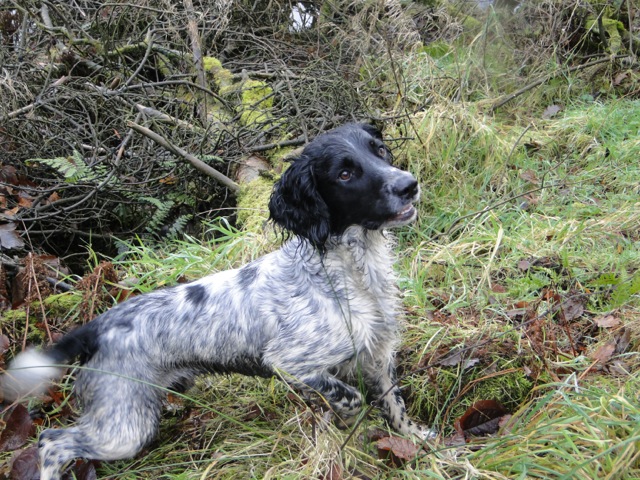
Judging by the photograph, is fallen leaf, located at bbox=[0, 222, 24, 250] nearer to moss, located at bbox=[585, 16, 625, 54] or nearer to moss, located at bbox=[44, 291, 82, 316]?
moss, located at bbox=[44, 291, 82, 316]

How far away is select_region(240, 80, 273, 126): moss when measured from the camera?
586 cm

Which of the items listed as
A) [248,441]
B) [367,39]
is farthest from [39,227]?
[367,39]

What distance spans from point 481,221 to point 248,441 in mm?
2357

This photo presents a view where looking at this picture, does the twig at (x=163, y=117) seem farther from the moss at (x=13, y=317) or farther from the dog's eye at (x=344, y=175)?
the dog's eye at (x=344, y=175)

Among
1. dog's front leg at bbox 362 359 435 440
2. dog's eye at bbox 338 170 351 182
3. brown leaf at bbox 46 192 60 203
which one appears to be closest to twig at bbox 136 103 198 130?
brown leaf at bbox 46 192 60 203

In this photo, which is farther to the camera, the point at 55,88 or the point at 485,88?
the point at 485,88

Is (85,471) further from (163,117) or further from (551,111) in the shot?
(551,111)

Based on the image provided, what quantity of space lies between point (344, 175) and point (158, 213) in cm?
274

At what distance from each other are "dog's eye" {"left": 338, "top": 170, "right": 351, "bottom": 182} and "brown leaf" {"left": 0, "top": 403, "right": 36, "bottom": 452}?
215 cm

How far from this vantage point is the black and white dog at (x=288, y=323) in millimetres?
2867

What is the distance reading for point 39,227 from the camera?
16.8 ft

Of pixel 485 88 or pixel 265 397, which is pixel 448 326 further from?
pixel 485 88

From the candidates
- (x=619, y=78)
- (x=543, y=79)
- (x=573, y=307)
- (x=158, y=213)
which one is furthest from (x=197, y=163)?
(x=619, y=78)

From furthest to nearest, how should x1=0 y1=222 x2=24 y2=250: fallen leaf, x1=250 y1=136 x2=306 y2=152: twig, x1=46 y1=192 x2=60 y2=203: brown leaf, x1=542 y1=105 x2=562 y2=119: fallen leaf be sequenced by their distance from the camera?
x1=542 y1=105 x2=562 y2=119: fallen leaf
x1=250 y1=136 x2=306 y2=152: twig
x1=46 y1=192 x2=60 y2=203: brown leaf
x1=0 y1=222 x2=24 y2=250: fallen leaf
